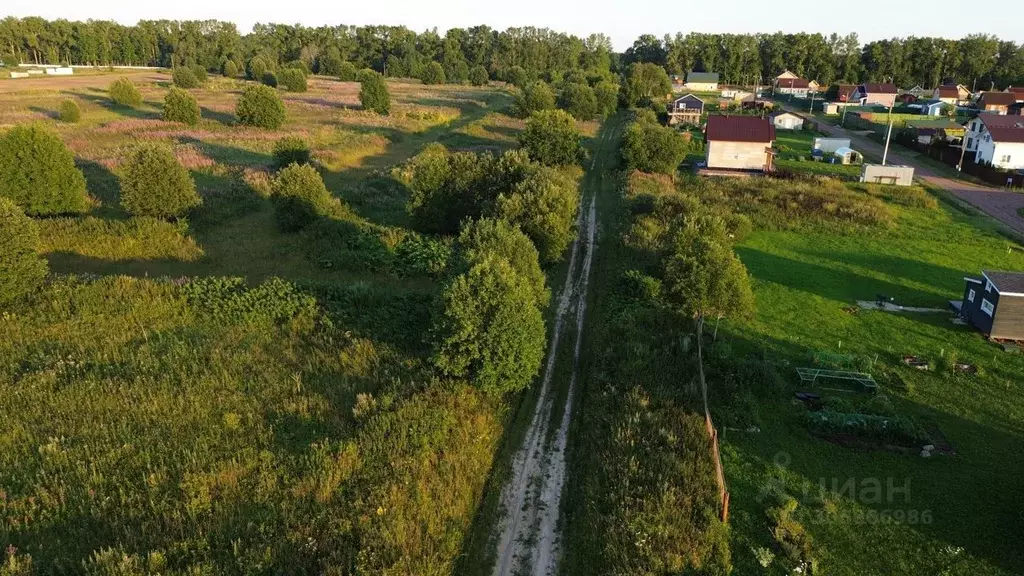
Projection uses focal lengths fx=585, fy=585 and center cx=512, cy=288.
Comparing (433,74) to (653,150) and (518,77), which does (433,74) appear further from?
(653,150)

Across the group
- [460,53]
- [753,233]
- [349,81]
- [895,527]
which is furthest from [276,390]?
[460,53]

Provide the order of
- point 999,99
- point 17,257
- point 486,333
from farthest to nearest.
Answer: point 999,99 < point 17,257 < point 486,333

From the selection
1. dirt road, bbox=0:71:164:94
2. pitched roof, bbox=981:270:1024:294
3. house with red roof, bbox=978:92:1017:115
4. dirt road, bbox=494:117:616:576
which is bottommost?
Result: dirt road, bbox=494:117:616:576

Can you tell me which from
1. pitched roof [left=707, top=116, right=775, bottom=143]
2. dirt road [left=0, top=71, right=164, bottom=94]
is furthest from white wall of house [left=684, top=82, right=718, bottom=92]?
dirt road [left=0, top=71, right=164, bottom=94]

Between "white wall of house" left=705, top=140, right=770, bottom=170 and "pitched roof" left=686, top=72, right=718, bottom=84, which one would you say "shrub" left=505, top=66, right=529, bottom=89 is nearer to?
"pitched roof" left=686, top=72, right=718, bottom=84

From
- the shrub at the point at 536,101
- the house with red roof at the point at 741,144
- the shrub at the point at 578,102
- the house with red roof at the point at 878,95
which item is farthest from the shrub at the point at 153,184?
the house with red roof at the point at 878,95

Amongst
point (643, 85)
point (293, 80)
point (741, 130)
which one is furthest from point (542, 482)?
point (643, 85)

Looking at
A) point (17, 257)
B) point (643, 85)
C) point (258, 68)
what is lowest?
point (17, 257)
